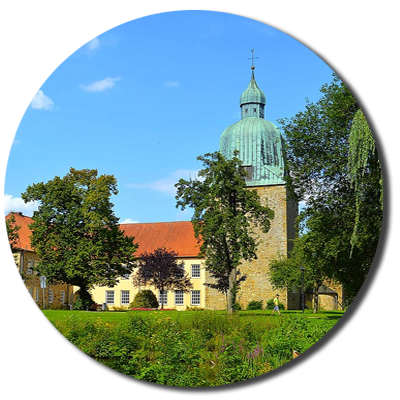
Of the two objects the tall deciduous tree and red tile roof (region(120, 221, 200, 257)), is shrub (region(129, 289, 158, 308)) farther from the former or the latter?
red tile roof (region(120, 221, 200, 257))

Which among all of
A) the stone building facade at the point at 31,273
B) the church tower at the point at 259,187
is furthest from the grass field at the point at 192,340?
the church tower at the point at 259,187

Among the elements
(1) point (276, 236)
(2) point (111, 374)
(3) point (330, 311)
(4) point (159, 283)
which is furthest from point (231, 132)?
(2) point (111, 374)

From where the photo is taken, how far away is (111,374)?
7980mm

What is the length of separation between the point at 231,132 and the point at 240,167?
0.53 meters

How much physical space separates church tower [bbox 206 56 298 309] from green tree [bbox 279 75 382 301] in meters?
0.28

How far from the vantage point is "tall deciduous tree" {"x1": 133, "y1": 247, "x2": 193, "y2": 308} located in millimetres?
8789

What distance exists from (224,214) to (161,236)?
0.95 m

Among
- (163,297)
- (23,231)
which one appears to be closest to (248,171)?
(163,297)

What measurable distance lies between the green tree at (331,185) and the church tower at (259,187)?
284 millimetres

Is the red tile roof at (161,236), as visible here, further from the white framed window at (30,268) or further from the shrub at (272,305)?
the shrub at (272,305)

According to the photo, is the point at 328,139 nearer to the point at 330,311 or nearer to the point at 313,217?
the point at 313,217

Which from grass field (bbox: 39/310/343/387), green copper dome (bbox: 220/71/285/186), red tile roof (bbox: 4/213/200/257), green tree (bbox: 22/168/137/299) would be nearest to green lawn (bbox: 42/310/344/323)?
grass field (bbox: 39/310/343/387)

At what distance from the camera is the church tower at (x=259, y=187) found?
27.5 ft

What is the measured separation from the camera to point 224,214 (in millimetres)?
8633
